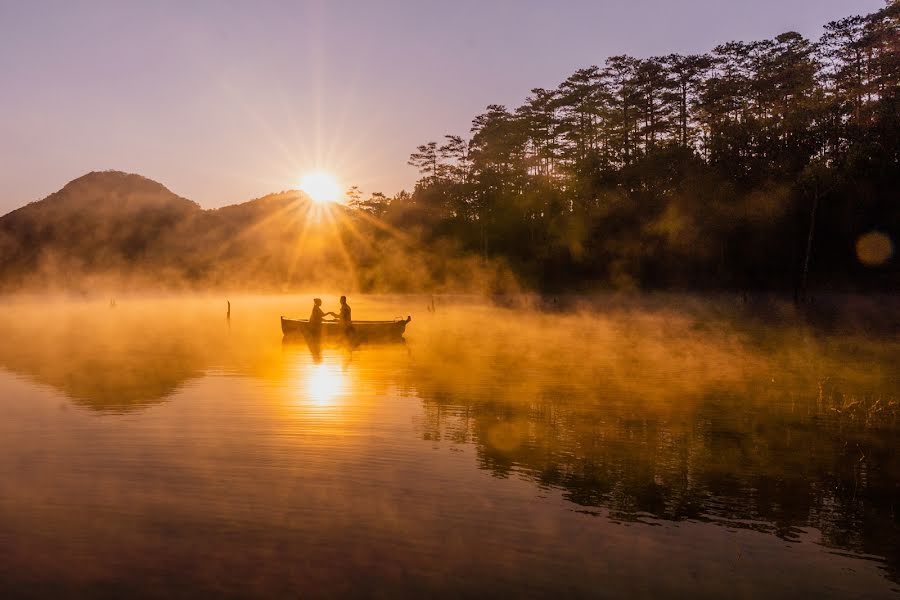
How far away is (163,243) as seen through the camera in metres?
146

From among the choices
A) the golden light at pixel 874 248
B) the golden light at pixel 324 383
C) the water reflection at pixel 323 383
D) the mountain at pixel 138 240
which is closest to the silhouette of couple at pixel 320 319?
the water reflection at pixel 323 383

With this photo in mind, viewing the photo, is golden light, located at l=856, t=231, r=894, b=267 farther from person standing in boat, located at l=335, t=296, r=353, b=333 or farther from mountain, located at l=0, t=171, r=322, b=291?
mountain, located at l=0, t=171, r=322, b=291

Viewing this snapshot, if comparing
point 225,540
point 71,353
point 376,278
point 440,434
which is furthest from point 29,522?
point 376,278

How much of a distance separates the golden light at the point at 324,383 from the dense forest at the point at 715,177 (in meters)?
40.2

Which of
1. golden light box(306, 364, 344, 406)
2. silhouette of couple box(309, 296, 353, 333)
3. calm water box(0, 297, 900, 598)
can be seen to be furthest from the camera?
silhouette of couple box(309, 296, 353, 333)

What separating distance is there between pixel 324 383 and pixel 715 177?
4758 centimetres

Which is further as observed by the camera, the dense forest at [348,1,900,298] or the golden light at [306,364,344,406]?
the dense forest at [348,1,900,298]

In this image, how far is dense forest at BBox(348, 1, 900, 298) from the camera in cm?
5525

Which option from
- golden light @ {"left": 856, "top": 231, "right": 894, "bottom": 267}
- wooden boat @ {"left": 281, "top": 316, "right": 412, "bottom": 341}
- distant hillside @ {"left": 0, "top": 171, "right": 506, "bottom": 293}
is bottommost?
wooden boat @ {"left": 281, "top": 316, "right": 412, "bottom": 341}

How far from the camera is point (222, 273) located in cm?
13925

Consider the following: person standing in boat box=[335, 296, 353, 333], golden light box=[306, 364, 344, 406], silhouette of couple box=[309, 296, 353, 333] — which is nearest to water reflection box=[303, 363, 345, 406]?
golden light box=[306, 364, 344, 406]

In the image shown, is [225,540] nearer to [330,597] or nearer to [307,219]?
[330,597]

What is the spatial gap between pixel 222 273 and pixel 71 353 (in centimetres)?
11117

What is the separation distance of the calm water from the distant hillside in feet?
312
